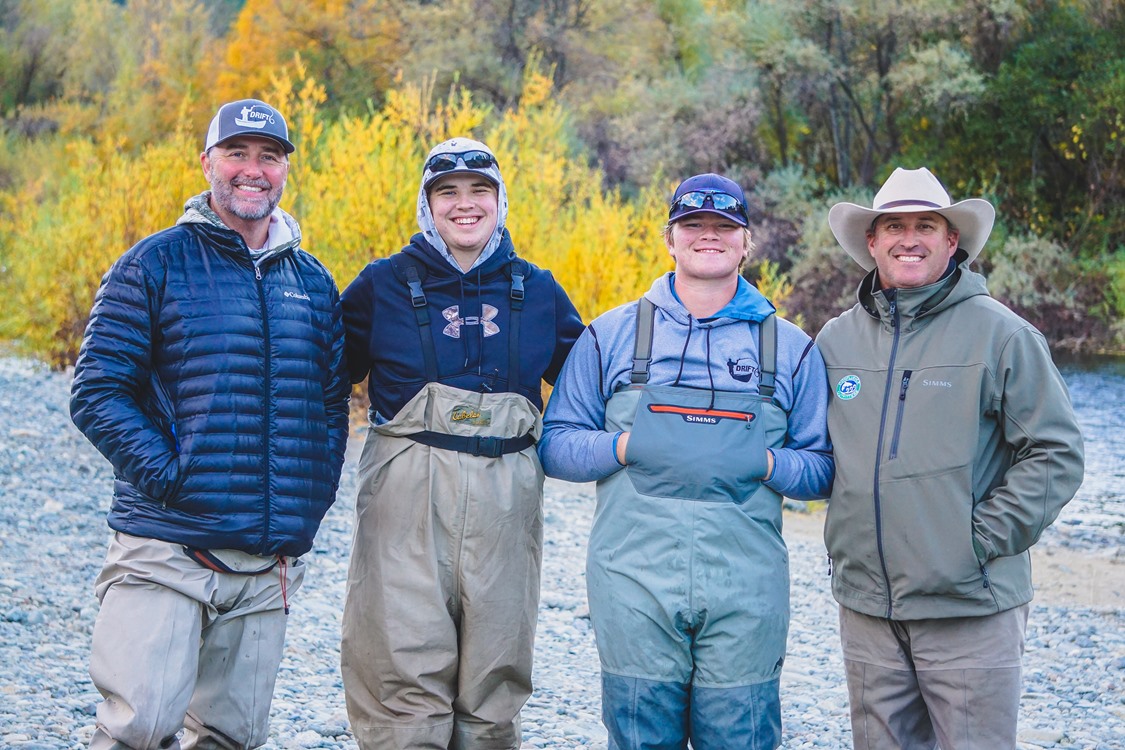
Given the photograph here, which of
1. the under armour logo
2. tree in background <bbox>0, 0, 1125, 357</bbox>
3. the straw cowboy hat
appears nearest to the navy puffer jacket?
the under armour logo

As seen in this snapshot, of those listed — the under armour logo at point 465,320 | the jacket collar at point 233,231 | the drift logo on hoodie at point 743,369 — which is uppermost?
the jacket collar at point 233,231

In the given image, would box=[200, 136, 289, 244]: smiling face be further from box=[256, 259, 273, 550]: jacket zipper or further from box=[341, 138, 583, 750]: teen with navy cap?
box=[341, 138, 583, 750]: teen with navy cap

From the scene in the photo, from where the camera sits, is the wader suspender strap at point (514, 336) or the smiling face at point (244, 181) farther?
the wader suspender strap at point (514, 336)

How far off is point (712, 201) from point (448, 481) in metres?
1.15

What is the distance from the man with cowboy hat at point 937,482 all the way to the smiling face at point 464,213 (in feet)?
3.84

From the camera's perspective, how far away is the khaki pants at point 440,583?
3.34 meters

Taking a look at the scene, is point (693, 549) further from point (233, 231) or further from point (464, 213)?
point (233, 231)

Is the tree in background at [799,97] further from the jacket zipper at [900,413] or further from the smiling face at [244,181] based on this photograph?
the jacket zipper at [900,413]

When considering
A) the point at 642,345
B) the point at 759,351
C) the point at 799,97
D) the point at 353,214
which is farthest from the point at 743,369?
the point at 799,97

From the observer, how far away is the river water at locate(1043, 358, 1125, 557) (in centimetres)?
1051

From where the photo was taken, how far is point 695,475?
3.14 metres

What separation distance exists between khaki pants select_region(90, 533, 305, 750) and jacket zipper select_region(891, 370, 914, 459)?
1.85 metres

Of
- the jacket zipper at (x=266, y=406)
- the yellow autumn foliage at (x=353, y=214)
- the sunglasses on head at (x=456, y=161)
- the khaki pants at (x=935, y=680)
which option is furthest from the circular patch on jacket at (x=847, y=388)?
the yellow autumn foliage at (x=353, y=214)

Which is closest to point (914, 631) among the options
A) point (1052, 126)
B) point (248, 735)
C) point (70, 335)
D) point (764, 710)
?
point (764, 710)
